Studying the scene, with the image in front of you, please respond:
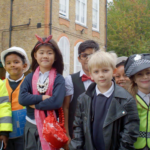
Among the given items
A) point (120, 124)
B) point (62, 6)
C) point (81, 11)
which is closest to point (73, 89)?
point (120, 124)

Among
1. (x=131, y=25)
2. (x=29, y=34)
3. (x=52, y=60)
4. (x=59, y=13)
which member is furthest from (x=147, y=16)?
(x=52, y=60)

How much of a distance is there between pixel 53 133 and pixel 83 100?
1.58 ft

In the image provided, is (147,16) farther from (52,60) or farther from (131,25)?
(52,60)

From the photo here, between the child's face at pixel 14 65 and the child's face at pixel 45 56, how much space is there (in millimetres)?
528

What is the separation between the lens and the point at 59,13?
37.1 ft

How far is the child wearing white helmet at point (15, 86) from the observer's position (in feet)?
9.09

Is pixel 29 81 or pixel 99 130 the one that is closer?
pixel 99 130

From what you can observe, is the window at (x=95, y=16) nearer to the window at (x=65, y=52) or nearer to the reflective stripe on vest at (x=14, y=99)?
the window at (x=65, y=52)

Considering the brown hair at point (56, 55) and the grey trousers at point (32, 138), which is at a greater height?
the brown hair at point (56, 55)

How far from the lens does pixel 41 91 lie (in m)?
2.41

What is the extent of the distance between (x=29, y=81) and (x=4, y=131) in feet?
2.49

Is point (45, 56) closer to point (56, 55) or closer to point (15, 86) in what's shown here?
point (56, 55)

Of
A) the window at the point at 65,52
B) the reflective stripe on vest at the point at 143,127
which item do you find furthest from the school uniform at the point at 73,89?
the window at the point at 65,52

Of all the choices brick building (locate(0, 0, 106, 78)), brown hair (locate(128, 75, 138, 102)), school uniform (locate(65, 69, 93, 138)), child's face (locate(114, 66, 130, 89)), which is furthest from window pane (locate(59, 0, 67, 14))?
brown hair (locate(128, 75, 138, 102))
